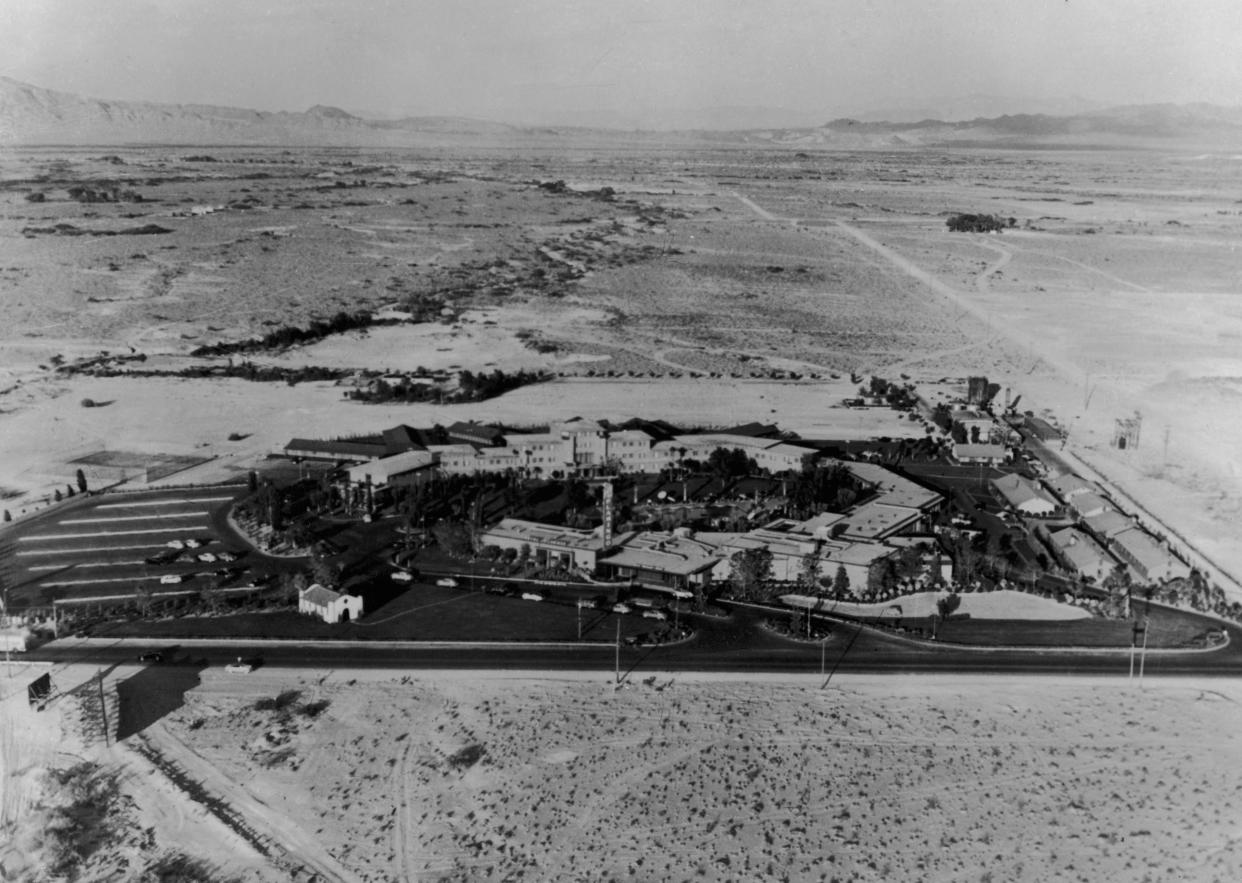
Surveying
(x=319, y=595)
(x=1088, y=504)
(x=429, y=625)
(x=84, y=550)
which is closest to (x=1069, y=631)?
(x=1088, y=504)

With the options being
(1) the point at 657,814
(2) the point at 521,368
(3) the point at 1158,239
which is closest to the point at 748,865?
(1) the point at 657,814

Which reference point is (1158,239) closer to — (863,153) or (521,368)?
(521,368)

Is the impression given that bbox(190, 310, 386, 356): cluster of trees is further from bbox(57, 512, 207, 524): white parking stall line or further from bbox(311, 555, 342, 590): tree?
bbox(311, 555, 342, 590): tree

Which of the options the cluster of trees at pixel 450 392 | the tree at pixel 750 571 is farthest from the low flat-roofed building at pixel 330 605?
the cluster of trees at pixel 450 392

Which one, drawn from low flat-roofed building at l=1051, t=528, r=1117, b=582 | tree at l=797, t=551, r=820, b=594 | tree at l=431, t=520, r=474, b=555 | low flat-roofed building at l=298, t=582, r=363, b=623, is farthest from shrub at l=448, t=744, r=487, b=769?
low flat-roofed building at l=1051, t=528, r=1117, b=582

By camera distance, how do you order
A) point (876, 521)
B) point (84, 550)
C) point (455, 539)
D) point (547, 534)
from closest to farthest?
point (455, 539)
point (547, 534)
point (84, 550)
point (876, 521)

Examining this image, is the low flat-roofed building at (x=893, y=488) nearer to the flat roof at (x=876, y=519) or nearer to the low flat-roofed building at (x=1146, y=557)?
the flat roof at (x=876, y=519)

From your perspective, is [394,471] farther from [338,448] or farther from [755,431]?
[755,431]
